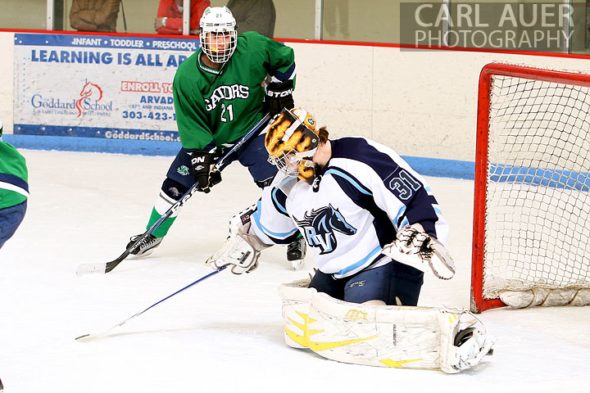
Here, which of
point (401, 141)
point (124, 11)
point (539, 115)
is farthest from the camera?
point (124, 11)

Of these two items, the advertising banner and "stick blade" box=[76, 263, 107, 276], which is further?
the advertising banner

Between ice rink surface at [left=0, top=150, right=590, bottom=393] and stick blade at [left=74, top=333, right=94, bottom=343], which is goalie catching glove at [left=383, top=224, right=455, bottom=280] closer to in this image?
ice rink surface at [left=0, top=150, right=590, bottom=393]

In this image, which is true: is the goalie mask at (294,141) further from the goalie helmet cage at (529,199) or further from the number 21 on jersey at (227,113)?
the number 21 on jersey at (227,113)

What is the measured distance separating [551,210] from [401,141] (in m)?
1.69

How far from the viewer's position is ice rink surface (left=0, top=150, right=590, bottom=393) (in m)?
3.25

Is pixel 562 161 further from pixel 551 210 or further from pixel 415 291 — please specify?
pixel 415 291

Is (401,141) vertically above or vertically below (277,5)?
below

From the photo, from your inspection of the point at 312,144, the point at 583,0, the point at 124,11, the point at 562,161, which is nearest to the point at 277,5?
the point at 124,11

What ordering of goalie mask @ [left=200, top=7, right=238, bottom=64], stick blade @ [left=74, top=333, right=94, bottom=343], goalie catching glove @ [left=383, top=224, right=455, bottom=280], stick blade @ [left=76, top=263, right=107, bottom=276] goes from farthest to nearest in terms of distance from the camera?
goalie mask @ [left=200, top=7, right=238, bottom=64] < stick blade @ [left=76, top=263, right=107, bottom=276] < stick blade @ [left=74, top=333, right=94, bottom=343] < goalie catching glove @ [left=383, top=224, right=455, bottom=280]

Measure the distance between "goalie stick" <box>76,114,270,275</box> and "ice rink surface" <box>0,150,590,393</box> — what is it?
5cm

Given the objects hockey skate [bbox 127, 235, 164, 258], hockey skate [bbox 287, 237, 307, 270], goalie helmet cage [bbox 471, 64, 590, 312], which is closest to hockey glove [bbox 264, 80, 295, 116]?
hockey skate [bbox 287, 237, 307, 270]

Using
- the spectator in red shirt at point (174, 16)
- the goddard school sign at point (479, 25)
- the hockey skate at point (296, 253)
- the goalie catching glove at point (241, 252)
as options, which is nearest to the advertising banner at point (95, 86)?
the spectator in red shirt at point (174, 16)

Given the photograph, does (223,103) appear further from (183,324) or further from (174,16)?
(174,16)

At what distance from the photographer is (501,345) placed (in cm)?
363
